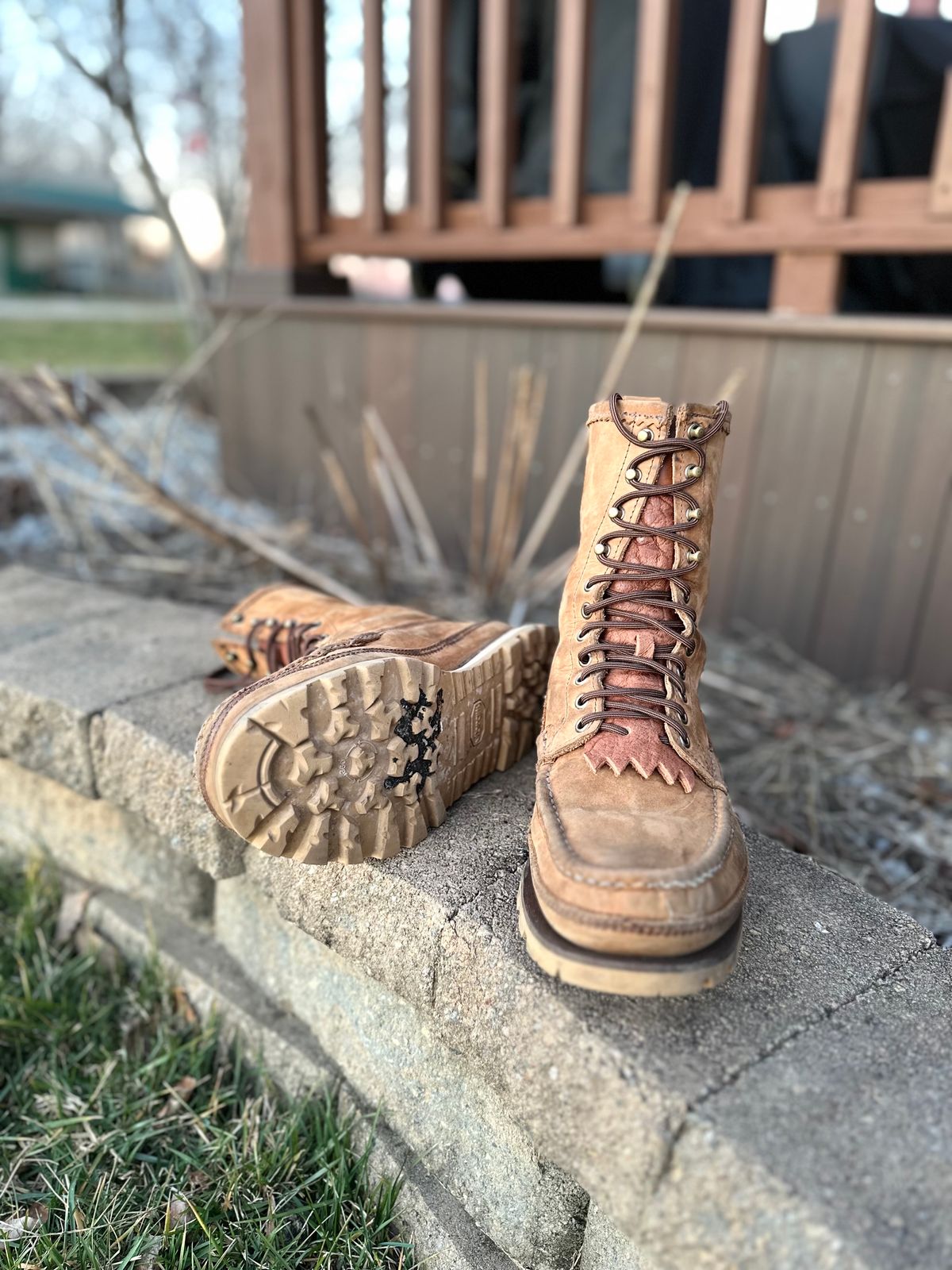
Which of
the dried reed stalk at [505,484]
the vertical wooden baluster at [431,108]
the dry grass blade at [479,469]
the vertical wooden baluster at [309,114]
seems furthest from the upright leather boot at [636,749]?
the vertical wooden baluster at [309,114]

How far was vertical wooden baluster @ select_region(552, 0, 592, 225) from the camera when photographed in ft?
9.18

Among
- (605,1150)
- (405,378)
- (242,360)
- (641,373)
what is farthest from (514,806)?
(242,360)

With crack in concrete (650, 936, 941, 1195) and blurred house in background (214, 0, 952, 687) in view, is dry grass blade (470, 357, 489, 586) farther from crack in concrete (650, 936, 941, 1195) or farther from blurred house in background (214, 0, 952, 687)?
crack in concrete (650, 936, 941, 1195)

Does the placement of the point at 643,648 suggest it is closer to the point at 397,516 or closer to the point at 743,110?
the point at 397,516

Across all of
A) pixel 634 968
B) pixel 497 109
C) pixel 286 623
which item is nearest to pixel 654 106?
pixel 497 109

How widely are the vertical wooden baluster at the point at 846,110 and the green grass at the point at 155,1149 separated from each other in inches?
103

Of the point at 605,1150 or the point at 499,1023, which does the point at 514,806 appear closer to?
the point at 499,1023

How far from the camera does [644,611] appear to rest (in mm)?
1285

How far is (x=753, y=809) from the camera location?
6.70ft

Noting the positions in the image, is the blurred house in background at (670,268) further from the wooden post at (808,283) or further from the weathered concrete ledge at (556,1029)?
the weathered concrete ledge at (556,1029)

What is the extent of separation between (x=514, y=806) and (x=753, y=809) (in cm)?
83

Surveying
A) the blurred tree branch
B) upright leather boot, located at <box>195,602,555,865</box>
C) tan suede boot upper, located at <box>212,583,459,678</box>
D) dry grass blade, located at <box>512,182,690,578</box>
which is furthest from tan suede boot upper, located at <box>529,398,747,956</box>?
the blurred tree branch

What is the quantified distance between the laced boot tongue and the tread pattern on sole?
22 centimetres

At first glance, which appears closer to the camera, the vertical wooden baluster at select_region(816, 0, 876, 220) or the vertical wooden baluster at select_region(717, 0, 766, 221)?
the vertical wooden baluster at select_region(816, 0, 876, 220)
